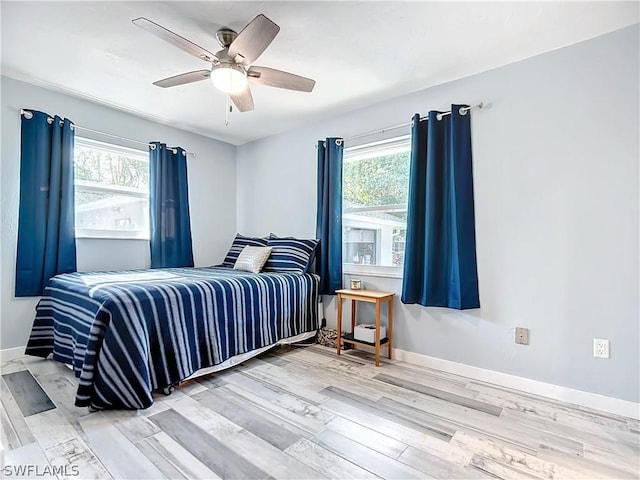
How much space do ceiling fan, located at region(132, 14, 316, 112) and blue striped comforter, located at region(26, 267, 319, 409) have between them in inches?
54.7

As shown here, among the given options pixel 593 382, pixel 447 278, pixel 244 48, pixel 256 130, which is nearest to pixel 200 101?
pixel 256 130

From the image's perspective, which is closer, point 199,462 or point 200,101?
point 199,462

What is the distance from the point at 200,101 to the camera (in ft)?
10.2

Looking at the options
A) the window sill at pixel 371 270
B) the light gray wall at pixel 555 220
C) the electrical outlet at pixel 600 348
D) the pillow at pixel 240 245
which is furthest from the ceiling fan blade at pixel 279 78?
the electrical outlet at pixel 600 348

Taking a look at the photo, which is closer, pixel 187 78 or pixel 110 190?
pixel 187 78

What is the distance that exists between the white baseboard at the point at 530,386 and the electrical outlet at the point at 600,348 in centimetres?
24

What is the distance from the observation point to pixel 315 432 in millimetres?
1743

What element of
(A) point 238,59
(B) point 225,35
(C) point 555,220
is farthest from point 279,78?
(C) point 555,220

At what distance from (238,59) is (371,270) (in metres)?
2.03

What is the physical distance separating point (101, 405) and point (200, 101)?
8.35ft

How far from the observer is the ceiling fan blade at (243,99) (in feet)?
7.54

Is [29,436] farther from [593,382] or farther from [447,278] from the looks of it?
[593,382]

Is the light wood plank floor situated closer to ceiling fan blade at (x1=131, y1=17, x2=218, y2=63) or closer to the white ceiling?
ceiling fan blade at (x1=131, y1=17, x2=218, y2=63)

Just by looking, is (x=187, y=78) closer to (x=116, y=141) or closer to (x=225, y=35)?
(x=225, y=35)
